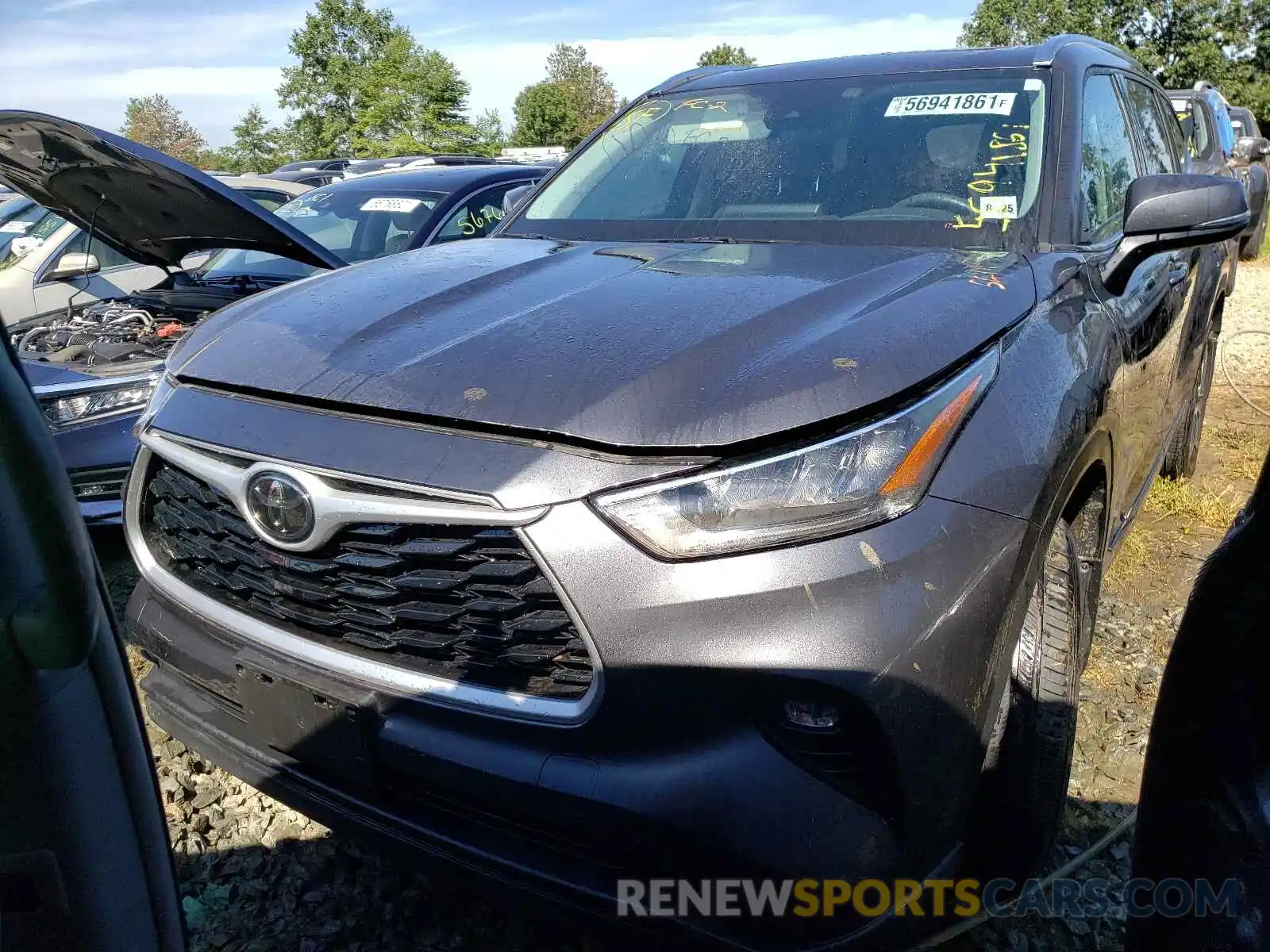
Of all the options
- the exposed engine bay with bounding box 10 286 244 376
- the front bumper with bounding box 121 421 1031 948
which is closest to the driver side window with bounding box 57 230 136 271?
the exposed engine bay with bounding box 10 286 244 376

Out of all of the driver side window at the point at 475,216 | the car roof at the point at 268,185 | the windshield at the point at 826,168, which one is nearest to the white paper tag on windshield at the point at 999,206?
the windshield at the point at 826,168

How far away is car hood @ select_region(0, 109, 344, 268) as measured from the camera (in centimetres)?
360

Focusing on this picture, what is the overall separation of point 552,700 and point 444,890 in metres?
0.94

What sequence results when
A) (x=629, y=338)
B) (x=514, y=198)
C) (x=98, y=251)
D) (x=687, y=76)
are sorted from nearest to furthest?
1. (x=629, y=338)
2. (x=687, y=76)
3. (x=514, y=198)
4. (x=98, y=251)

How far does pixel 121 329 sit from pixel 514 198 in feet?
→ 6.15

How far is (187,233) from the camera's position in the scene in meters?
4.36

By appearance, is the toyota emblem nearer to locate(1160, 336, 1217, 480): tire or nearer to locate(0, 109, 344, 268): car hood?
locate(0, 109, 344, 268): car hood

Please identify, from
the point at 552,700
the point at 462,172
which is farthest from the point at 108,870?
the point at 462,172

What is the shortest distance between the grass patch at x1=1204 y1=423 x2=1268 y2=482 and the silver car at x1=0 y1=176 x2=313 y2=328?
18.7ft

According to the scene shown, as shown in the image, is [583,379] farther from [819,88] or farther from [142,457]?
[819,88]

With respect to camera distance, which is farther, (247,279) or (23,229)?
(23,229)

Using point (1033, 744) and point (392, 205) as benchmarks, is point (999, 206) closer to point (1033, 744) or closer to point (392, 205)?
point (1033, 744)

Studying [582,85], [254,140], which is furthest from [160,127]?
[582,85]

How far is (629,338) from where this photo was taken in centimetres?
177
